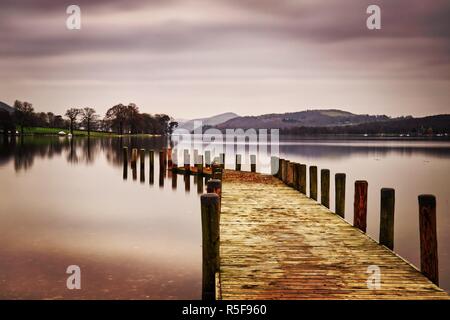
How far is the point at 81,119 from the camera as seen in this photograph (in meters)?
160

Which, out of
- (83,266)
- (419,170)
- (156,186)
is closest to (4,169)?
(156,186)

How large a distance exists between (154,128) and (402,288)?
600ft

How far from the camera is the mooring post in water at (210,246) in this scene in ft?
23.0

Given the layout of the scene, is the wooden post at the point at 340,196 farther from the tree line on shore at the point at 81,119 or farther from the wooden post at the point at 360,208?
the tree line on shore at the point at 81,119

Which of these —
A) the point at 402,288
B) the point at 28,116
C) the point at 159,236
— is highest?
the point at 28,116

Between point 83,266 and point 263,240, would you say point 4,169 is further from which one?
point 263,240

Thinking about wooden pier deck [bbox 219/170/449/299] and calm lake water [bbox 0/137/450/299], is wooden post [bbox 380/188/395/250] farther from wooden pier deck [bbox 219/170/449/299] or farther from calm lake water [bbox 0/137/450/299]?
calm lake water [bbox 0/137/450/299]

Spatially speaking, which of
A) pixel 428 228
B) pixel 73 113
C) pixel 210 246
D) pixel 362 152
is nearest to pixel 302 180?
pixel 428 228

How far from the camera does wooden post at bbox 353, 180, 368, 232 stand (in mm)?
10250

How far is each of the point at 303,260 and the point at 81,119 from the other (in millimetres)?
162024

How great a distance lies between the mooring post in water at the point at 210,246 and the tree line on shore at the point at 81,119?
127 m

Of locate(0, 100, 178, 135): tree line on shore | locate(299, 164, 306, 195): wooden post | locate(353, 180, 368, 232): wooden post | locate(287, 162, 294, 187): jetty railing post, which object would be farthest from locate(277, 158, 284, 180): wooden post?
locate(0, 100, 178, 135): tree line on shore

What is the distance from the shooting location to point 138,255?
Answer: 13.4m

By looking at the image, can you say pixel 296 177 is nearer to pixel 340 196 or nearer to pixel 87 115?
pixel 340 196
